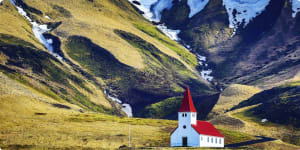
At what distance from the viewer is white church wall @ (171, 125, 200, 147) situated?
110688 mm

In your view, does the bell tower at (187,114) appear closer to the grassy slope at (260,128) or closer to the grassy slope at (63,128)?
the grassy slope at (63,128)

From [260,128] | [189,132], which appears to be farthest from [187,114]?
[260,128]

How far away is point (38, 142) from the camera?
12394cm

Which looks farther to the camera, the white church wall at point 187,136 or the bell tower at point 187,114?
the bell tower at point 187,114

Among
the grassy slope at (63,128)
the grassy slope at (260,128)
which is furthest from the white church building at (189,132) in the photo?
the grassy slope at (260,128)

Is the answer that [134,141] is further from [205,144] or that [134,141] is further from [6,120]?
[6,120]

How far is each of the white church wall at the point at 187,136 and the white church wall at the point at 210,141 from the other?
127 centimetres

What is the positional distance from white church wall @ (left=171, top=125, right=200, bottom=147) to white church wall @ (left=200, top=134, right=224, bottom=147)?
1275 mm

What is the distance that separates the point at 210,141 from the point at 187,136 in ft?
19.7

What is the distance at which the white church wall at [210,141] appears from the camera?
112 meters

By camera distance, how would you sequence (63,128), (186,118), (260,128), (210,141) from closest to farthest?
(186,118) → (210,141) → (63,128) → (260,128)

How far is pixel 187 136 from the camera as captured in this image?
112062 millimetres

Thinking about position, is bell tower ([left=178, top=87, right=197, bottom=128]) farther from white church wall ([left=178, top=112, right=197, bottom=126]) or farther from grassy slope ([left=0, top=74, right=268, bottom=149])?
grassy slope ([left=0, top=74, right=268, bottom=149])

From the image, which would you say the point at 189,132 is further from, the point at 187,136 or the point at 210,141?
the point at 210,141
